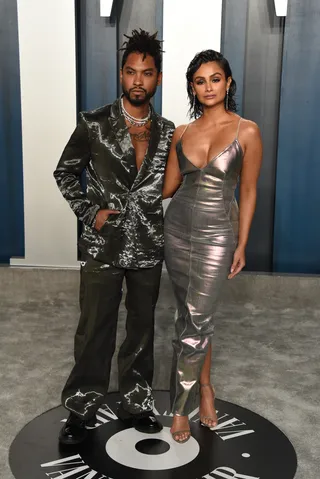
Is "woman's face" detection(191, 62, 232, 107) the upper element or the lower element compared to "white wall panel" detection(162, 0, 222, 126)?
lower

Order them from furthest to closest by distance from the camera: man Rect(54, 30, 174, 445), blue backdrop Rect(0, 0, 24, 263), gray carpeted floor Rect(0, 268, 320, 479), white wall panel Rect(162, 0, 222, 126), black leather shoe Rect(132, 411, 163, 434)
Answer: blue backdrop Rect(0, 0, 24, 263) < white wall panel Rect(162, 0, 222, 126) < gray carpeted floor Rect(0, 268, 320, 479) < black leather shoe Rect(132, 411, 163, 434) < man Rect(54, 30, 174, 445)

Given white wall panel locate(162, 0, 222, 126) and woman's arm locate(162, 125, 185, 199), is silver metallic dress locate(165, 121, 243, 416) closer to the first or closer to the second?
woman's arm locate(162, 125, 185, 199)

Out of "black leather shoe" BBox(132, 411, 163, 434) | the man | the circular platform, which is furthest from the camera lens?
"black leather shoe" BBox(132, 411, 163, 434)

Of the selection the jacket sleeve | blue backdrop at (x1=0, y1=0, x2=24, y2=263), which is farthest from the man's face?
blue backdrop at (x1=0, y1=0, x2=24, y2=263)

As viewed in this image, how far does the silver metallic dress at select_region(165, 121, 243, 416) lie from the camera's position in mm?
2121

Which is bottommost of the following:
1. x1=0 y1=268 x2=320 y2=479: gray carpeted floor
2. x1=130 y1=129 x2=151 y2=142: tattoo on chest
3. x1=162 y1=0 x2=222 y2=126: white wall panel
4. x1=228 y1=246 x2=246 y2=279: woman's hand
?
x1=0 y1=268 x2=320 y2=479: gray carpeted floor

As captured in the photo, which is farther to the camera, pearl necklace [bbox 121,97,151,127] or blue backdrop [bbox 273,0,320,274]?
blue backdrop [bbox 273,0,320,274]

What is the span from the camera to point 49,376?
2.94 metres

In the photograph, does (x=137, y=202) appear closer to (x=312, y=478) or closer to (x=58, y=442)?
(x=58, y=442)

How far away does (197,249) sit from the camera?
2.16 m

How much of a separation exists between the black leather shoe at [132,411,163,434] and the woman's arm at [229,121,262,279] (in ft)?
2.26

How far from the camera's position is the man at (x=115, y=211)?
2.17m

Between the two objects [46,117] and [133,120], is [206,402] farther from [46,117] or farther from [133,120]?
Result: [46,117]

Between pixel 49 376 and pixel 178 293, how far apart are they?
106 centimetres
